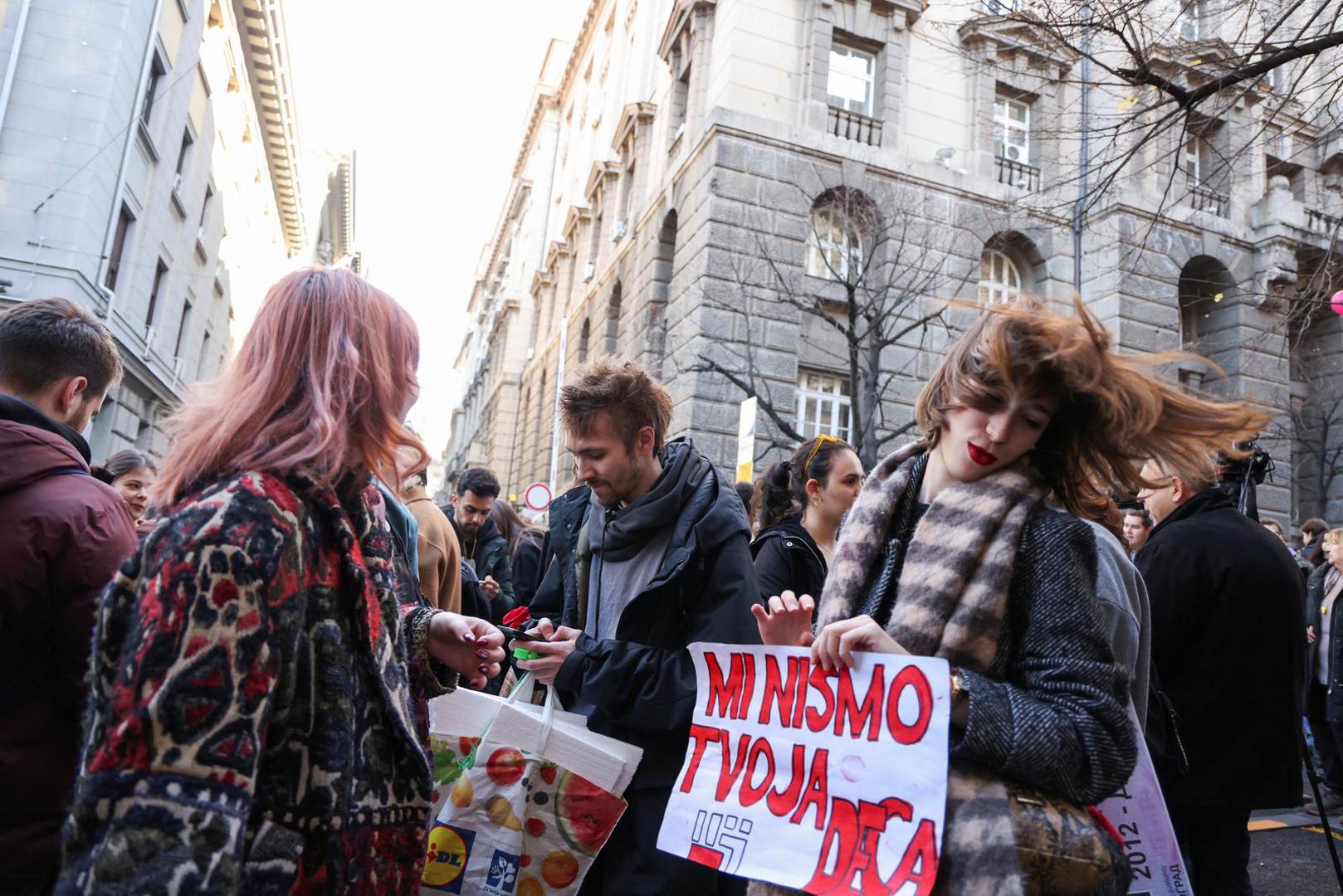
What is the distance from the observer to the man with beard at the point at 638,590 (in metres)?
2.51

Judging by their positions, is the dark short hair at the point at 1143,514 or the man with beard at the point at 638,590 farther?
the dark short hair at the point at 1143,514

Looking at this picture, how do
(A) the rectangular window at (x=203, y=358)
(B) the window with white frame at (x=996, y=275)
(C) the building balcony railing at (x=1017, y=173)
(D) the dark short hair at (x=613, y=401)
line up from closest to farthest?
1. (D) the dark short hair at (x=613, y=401)
2. (B) the window with white frame at (x=996, y=275)
3. (C) the building balcony railing at (x=1017, y=173)
4. (A) the rectangular window at (x=203, y=358)

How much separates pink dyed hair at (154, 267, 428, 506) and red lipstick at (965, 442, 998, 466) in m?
1.16

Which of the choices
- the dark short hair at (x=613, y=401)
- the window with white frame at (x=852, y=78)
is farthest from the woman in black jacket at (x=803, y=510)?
the window with white frame at (x=852, y=78)

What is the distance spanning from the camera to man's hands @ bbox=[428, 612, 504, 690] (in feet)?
6.69

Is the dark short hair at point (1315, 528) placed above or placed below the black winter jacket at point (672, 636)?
above

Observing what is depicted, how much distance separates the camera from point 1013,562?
1796mm

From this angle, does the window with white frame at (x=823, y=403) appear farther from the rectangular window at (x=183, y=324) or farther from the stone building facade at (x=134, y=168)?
the rectangular window at (x=183, y=324)

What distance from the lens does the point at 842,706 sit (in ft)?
6.29

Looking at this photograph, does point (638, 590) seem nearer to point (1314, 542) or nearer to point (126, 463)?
point (126, 463)

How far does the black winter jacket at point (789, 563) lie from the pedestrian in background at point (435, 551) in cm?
157

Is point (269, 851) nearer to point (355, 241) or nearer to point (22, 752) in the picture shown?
point (22, 752)

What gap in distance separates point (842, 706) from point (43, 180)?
1848cm

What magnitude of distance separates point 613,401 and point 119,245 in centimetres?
1953
